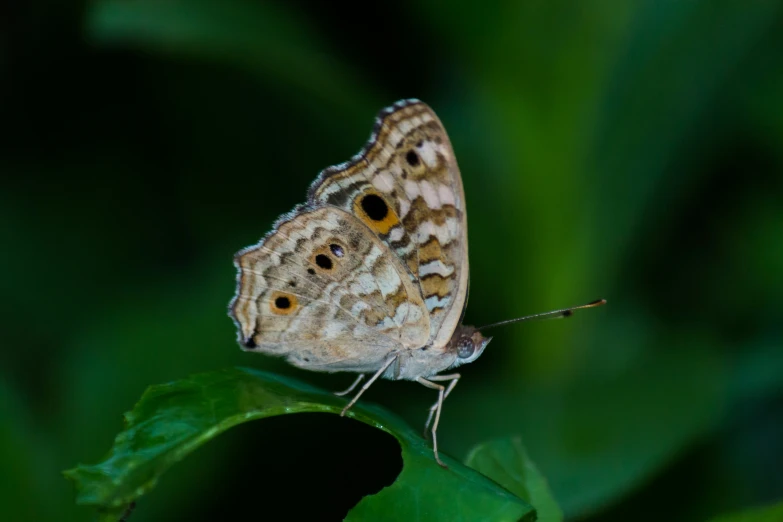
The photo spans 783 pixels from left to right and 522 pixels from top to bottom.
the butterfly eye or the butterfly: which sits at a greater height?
the butterfly

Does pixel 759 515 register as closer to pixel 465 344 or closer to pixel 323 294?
pixel 465 344

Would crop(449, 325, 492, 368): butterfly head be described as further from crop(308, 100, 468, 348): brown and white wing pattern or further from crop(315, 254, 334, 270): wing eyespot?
crop(315, 254, 334, 270): wing eyespot

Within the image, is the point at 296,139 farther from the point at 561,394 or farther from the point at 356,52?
the point at 561,394

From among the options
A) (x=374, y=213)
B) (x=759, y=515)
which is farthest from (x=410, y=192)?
(x=759, y=515)

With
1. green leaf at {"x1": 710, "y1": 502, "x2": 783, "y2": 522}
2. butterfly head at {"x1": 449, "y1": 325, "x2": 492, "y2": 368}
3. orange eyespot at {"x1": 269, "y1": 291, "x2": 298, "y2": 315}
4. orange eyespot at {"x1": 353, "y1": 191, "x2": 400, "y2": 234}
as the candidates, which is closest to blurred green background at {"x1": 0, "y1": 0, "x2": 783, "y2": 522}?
butterfly head at {"x1": 449, "y1": 325, "x2": 492, "y2": 368}

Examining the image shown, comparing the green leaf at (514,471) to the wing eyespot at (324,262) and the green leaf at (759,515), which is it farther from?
the wing eyespot at (324,262)

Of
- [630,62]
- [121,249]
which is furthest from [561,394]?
[121,249]
